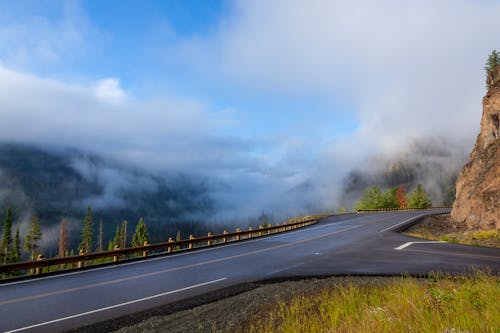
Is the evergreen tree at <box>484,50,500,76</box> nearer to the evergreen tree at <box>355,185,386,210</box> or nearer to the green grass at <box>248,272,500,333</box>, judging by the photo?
the evergreen tree at <box>355,185,386,210</box>

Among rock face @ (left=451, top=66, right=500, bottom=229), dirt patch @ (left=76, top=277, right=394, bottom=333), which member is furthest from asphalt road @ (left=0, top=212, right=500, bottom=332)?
rock face @ (left=451, top=66, right=500, bottom=229)

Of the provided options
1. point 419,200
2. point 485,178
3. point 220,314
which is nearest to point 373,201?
point 419,200

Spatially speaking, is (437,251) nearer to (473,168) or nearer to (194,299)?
(194,299)

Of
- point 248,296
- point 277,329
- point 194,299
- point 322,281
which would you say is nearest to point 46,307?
point 194,299

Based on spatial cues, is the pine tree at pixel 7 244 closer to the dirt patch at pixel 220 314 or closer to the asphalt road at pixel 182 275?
the asphalt road at pixel 182 275

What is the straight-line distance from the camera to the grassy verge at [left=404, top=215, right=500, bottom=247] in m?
26.3

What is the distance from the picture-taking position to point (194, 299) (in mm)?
9523

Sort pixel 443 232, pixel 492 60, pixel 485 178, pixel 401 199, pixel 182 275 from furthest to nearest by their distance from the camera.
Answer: pixel 401 199
pixel 492 60
pixel 485 178
pixel 443 232
pixel 182 275

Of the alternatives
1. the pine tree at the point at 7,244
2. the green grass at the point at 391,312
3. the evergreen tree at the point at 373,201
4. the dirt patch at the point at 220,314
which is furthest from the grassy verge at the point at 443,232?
the pine tree at the point at 7,244

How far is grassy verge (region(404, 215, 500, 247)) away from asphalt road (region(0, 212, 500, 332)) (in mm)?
8224

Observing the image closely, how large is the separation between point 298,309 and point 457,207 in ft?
142

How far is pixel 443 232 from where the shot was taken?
115ft

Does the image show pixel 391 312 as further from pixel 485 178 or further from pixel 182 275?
pixel 485 178

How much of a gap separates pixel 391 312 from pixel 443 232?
3373 centimetres
